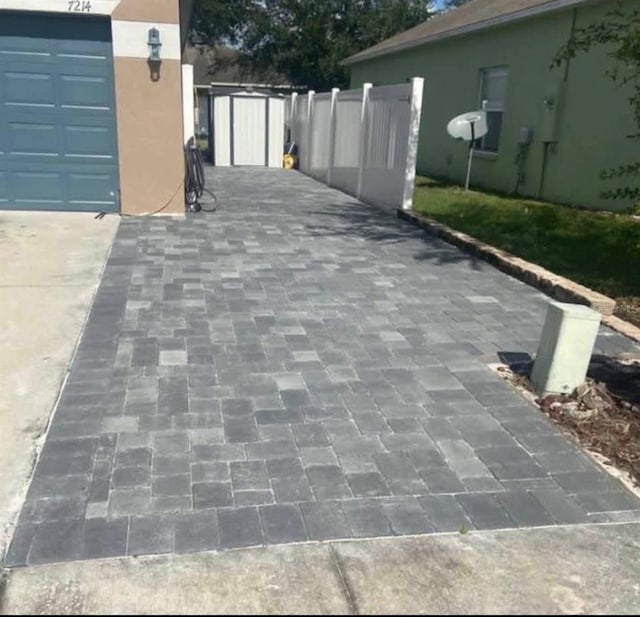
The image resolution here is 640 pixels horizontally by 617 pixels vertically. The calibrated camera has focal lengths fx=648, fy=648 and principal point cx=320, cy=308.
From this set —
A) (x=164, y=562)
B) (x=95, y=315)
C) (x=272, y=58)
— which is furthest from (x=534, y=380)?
(x=272, y=58)

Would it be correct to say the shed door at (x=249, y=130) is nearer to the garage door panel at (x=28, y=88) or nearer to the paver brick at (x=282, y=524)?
the garage door panel at (x=28, y=88)

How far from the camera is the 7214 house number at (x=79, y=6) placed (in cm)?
852

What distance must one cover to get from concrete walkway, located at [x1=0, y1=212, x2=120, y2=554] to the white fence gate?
9321mm

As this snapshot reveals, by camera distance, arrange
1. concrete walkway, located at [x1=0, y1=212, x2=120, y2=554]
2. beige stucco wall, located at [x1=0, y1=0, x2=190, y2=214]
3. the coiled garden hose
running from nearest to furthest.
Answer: concrete walkway, located at [x1=0, y1=212, x2=120, y2=554] → beige stucco wall, located at [x1=0, y1=0, x2=190, y2=214] → the coiled garden hose

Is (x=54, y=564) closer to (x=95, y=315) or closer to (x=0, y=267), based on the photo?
(x=95, y=315)

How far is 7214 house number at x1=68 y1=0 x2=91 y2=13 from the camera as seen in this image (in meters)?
8.52

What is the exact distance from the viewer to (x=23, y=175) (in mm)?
9297

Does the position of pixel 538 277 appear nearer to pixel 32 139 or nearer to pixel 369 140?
pixel 369 140

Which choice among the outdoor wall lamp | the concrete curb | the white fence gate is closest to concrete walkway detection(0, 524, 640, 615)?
the concrete curb

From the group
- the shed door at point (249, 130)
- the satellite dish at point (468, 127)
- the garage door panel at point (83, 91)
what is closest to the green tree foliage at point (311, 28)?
the shed door at point (249, 130)

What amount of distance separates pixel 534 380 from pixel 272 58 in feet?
97.6

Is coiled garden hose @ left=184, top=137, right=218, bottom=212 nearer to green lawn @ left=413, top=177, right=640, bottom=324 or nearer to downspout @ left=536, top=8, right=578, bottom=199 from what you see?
green lawn @ left=413, top=177, right=640, bottom=324

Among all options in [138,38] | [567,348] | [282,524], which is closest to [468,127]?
[138,38]

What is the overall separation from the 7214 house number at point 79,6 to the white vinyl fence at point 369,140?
455cm
